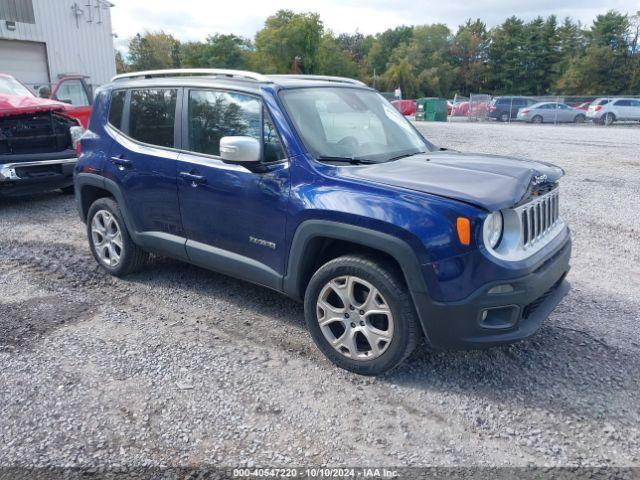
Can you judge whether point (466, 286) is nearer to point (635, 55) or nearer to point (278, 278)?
point (278, 278)

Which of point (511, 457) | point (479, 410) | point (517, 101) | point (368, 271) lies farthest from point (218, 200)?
point (517, 101)

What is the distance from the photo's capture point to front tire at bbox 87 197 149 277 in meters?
4.97

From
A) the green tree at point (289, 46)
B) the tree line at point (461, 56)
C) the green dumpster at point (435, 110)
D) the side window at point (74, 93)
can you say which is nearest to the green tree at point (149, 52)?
the tree line at point (461, 56)

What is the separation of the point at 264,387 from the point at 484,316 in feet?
4.59

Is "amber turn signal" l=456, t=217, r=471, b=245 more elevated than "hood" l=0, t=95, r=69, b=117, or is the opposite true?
"hood" l=0, t=95, r=69, b=117

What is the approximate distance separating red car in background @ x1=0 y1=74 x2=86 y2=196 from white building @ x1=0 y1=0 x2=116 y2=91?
15286 millimetres

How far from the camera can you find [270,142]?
377 cm

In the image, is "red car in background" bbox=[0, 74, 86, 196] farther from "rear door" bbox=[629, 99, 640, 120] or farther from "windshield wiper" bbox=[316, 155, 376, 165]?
"rear door" bbox=[629, 99, 640, 120]

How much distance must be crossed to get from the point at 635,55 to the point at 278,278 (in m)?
72.5

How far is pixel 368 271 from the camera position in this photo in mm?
3232

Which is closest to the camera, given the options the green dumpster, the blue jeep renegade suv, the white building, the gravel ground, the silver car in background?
the gravel ground

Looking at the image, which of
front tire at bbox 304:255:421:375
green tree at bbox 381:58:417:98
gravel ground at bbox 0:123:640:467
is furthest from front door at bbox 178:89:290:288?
green tree at bbox 381:58:417:98

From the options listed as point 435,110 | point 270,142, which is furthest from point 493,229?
point 435,110

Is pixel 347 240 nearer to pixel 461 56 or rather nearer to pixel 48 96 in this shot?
pixel 48 96
